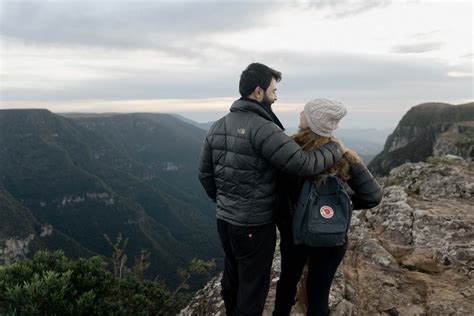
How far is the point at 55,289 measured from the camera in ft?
16.1

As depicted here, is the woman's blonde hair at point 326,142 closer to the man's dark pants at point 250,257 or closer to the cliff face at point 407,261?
the man's dark pants at point 250,257

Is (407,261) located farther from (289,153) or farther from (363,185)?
(289,153)

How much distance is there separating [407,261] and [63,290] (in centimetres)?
496

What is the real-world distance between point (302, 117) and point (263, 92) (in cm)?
43

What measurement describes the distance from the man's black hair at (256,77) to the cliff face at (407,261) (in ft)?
9.10

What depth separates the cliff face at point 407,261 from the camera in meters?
4.56

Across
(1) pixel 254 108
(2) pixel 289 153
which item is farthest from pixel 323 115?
(1) pixel 254 108

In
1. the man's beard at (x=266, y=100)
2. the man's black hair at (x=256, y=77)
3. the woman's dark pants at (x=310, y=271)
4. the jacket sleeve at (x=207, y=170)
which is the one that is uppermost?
the man's black hair at (x=256, y=77)

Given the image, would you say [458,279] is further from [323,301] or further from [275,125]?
[275,125]

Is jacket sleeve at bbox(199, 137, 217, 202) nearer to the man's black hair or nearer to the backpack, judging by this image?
the man's black hair

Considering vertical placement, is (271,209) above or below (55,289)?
above

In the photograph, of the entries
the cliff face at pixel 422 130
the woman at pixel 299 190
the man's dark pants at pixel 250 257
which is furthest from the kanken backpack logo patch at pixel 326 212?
the cliff face at pixel 422 130

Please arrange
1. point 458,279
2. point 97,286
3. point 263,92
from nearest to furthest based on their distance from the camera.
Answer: point 263,92, point 458,279, point 97,286

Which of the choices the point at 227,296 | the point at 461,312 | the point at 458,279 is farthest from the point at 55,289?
the point at 458,279
